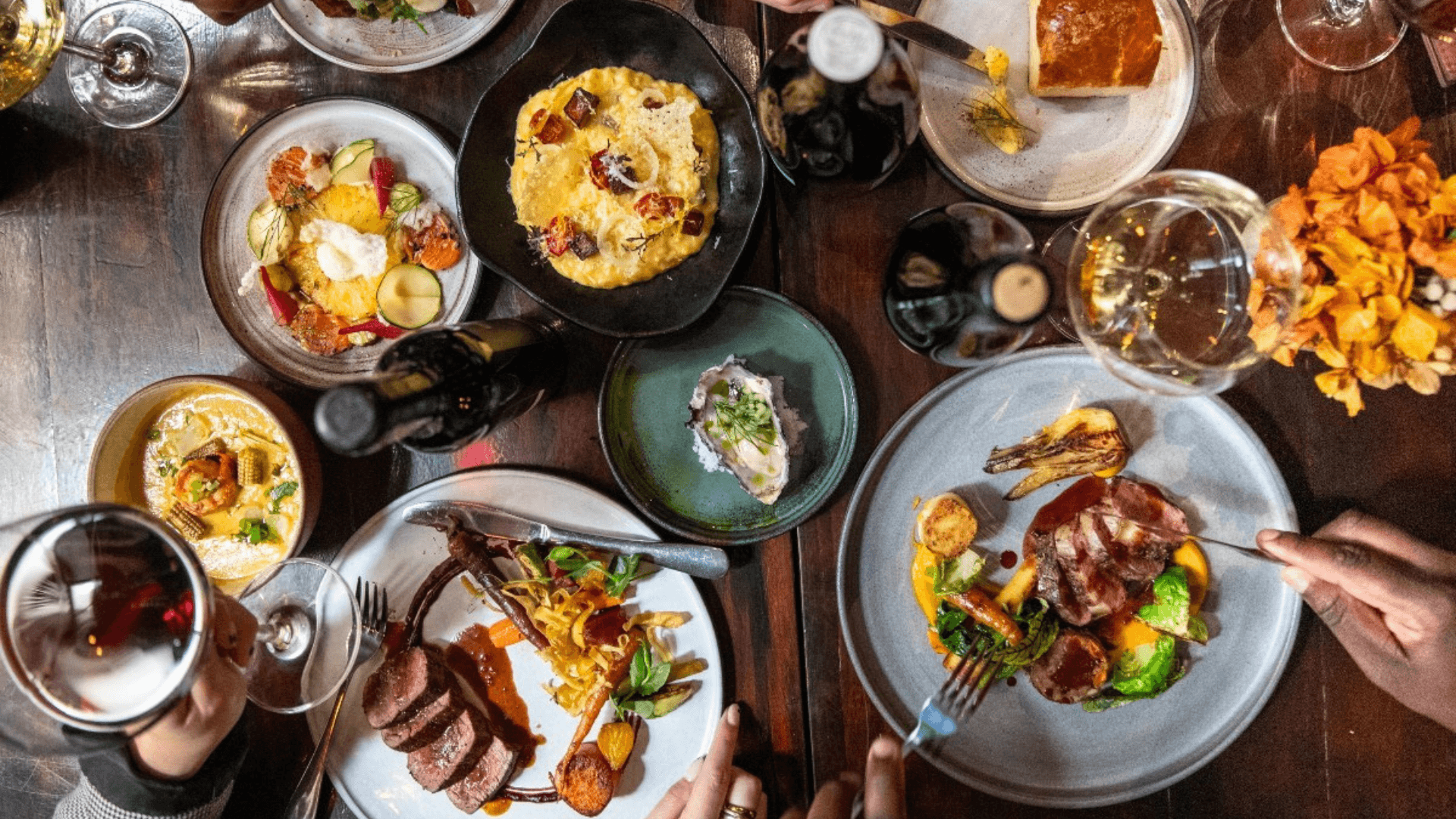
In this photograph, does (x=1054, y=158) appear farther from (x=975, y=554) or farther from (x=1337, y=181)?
(x=975, y=554)

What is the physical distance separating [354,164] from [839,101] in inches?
44.6

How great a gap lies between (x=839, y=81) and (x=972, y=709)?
1.35 m

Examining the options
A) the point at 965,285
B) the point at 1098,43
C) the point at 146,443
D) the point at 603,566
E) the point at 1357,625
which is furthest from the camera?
the point at 146,443

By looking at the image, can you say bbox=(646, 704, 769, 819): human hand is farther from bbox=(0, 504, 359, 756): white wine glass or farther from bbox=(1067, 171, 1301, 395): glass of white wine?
bbox=(1067, 171, 1301, 395): glass of white wine

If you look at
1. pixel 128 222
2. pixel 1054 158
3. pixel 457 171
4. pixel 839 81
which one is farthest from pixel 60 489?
pixel 1054 158

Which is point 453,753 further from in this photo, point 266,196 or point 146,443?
point 266,196

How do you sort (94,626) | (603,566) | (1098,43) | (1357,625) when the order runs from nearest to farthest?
(94,626)
(1098,43)
(1357,625)
(603,566)

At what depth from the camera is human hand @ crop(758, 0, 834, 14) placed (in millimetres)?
1860

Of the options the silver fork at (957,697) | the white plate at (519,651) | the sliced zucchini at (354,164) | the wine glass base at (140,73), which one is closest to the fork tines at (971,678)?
the silver fork at (957,697)

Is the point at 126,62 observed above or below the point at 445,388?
above

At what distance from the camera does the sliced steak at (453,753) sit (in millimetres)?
2020

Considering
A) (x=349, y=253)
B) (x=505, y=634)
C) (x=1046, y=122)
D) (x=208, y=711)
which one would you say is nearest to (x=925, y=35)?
(x=1046, y=122)

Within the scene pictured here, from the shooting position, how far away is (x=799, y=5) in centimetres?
187

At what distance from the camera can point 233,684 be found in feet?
6.35
